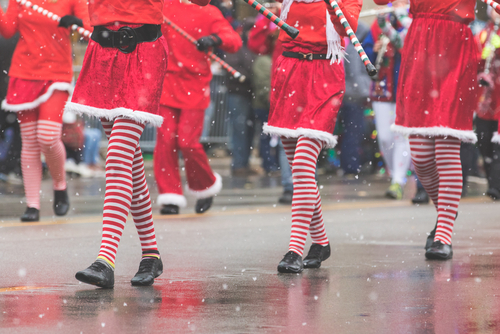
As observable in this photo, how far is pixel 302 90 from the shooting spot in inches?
201

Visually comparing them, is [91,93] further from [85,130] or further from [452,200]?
[85,130]

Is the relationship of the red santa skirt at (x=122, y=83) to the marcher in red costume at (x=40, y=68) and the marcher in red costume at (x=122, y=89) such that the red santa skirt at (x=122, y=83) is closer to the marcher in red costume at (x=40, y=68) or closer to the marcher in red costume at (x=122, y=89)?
the marcher in red costume at (x=122, y=89)

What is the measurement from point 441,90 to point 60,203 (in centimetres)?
377

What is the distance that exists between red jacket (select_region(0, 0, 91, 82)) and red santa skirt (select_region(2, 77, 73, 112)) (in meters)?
0.05

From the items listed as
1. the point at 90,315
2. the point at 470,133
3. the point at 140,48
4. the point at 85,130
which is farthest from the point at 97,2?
the point at 85,130

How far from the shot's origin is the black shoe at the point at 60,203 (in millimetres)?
7883

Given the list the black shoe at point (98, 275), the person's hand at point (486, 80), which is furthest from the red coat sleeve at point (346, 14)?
the person's hand at point (486, 80)

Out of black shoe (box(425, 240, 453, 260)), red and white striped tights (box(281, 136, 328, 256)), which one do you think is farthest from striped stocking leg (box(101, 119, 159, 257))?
black shoe (box(425, 240, 453, 260))

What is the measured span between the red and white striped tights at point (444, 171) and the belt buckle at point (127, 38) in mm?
2161

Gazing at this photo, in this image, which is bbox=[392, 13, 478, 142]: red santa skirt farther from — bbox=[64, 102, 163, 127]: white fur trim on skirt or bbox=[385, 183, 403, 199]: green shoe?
bbox=[385, 183, 403, 199]: green shoe

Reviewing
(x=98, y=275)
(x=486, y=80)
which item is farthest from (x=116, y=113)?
(x=486, y=80)

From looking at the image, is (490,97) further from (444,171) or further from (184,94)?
(444,171)

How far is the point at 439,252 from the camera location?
5.54 meters

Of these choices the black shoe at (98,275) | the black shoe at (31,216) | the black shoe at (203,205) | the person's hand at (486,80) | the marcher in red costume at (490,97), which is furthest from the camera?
the person's hand at (486,80)
